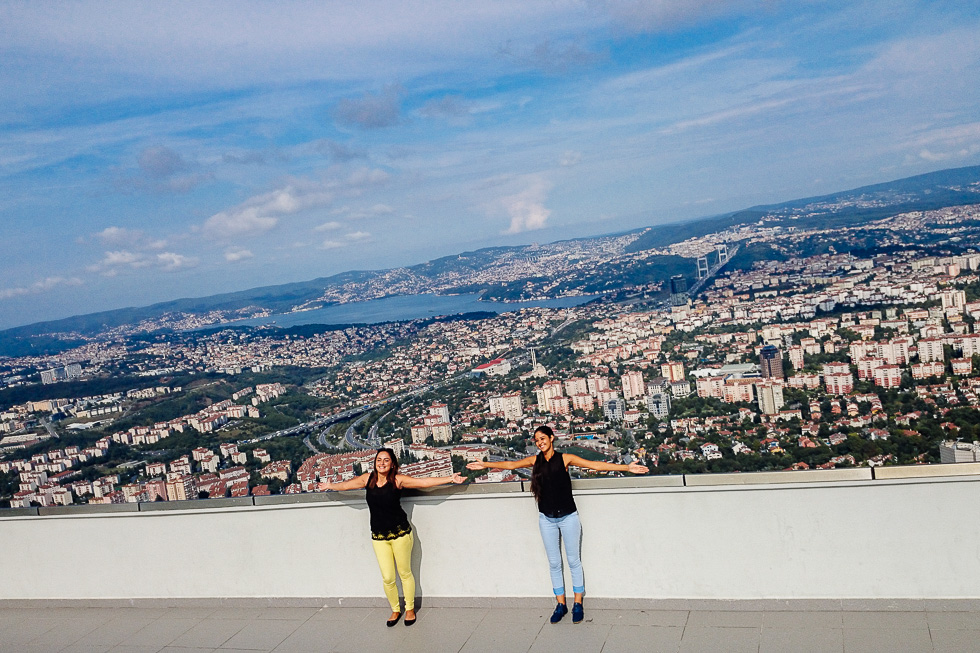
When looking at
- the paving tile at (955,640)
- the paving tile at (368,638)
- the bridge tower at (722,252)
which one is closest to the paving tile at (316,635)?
the paving tile at (368,638)

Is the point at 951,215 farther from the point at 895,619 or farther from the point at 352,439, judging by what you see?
the point at 895,619

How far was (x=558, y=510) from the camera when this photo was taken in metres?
3.36

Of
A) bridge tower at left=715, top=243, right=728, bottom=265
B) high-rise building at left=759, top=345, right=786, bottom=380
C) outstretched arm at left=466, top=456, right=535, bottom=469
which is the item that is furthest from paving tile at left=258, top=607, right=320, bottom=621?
bridge tower at left=715, top=243, right=728, bottom=265

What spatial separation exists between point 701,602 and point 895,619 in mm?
752

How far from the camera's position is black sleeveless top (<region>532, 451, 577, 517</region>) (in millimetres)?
3359

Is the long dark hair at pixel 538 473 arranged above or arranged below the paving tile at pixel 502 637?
above

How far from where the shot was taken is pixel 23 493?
30.3 ft

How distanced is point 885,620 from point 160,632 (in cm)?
342

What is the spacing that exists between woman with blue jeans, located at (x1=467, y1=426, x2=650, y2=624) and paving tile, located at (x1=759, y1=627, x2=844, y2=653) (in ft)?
2.67

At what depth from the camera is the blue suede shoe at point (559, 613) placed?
3.40m

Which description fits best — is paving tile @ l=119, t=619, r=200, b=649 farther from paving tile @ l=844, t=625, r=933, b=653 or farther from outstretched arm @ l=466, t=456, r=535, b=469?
paving tile @ l=844, t=625, r=933, b=653

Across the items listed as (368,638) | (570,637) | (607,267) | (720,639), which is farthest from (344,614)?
(607,267)

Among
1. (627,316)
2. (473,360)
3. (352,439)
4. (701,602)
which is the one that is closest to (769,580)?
(701,602)

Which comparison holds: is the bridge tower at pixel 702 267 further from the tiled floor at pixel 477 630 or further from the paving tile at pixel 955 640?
the paving tile at pixel 955 640
